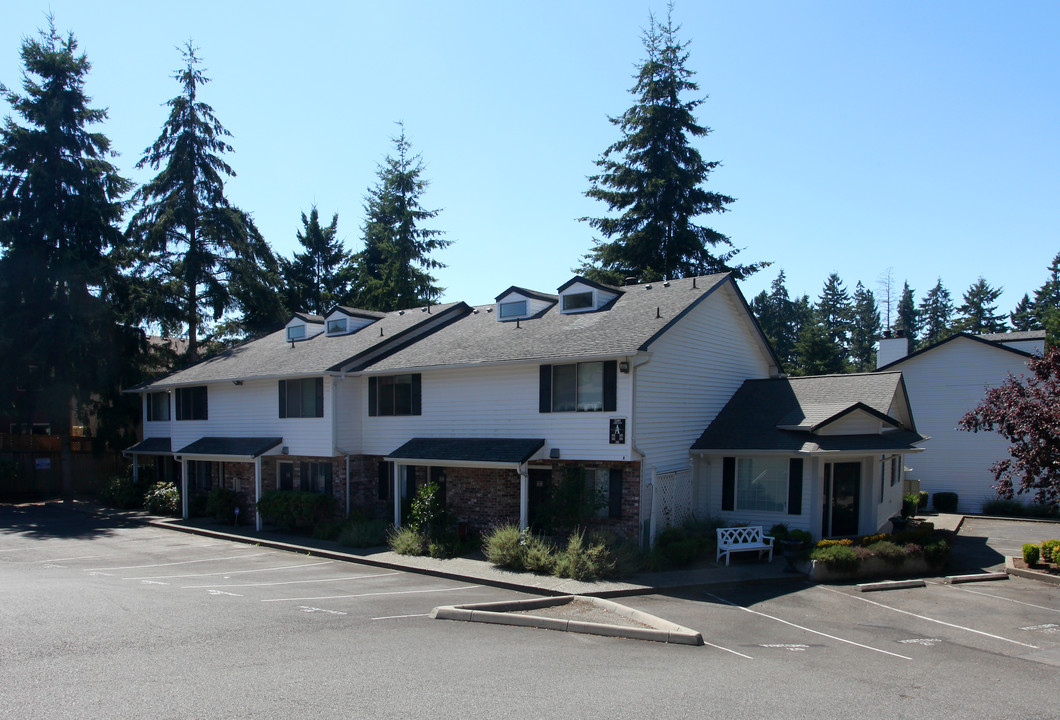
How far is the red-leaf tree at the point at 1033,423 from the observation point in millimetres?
15898

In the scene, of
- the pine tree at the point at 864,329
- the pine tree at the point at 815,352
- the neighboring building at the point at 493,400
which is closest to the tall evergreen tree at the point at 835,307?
the pine tree at the point at 864,329

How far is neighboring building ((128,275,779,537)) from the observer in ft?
56.9

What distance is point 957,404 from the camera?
29125 mm

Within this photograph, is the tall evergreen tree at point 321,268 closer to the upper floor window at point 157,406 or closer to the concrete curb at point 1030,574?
the upper floor window at point 157,406

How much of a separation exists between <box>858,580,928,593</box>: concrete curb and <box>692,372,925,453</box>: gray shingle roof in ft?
11.1

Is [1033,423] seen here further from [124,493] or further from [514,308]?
[124,493]

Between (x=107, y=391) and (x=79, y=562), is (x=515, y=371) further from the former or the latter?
(x=107, y=391)

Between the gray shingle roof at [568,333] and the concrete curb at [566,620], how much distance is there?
6.16 m

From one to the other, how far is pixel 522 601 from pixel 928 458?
78.8ft

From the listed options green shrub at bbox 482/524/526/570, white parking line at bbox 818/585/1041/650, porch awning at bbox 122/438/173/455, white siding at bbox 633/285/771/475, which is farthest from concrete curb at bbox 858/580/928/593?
porch awning at bbox 122/438/173/455

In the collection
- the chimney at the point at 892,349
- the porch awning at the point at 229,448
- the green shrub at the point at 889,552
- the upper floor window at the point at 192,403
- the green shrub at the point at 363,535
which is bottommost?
the green shrub at the point at 363,535

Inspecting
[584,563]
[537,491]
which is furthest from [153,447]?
[584,563]

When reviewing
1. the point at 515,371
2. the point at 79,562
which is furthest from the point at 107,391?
the point at 515,371

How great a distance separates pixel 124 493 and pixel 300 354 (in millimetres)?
10356
